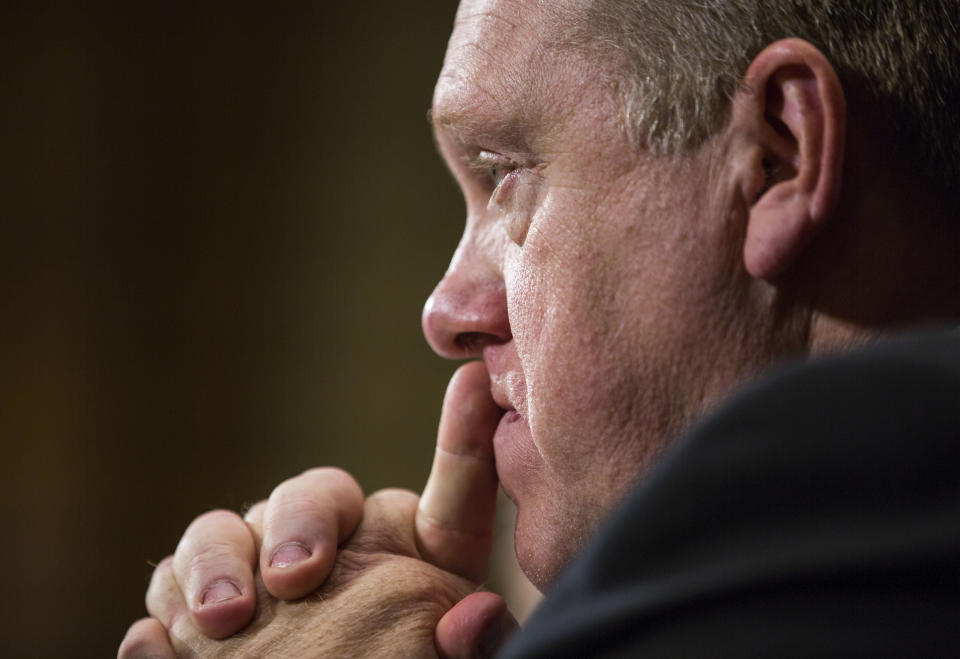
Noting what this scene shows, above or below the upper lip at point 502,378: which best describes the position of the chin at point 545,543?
below

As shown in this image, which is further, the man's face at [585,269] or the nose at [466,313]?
the nose at [466,313]

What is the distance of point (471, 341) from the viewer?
1.14 meters

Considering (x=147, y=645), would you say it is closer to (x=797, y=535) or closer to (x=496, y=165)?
(x=496, y=165)

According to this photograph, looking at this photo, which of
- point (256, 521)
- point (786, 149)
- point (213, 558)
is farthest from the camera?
point (256, 521)

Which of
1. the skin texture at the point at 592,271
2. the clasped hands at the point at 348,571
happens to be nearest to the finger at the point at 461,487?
the clasped hands at the point at 348,571

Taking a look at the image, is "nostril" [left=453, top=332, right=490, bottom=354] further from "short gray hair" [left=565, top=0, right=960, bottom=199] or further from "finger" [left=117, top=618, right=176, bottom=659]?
"finger" [left=117, top=618, right=176, bottom=659]

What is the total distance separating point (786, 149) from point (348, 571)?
2.00ft

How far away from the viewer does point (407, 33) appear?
4145 millimetres

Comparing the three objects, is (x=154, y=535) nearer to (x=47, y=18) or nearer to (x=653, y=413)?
(x=47, y=18)

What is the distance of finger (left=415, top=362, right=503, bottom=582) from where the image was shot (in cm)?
119

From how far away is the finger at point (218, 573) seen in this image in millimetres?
1008

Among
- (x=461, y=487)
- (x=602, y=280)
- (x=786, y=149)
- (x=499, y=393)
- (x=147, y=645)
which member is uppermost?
(x=786, y=149)

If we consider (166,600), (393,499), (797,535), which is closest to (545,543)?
(393,499)

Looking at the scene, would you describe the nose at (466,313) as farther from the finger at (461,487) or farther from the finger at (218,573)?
the finger at (218,573)
